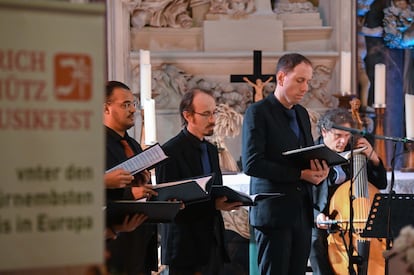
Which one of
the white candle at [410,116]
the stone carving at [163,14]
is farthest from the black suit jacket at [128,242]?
the stone carving at [163,14]

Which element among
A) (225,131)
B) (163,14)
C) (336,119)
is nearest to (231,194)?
(336,119)

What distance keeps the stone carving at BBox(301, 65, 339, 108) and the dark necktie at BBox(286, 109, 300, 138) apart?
7.89 ft

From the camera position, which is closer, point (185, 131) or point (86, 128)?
point (86, 128)

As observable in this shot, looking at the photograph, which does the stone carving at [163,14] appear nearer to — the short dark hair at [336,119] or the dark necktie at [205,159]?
the short dark hair at [336,119]

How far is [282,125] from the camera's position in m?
4.68

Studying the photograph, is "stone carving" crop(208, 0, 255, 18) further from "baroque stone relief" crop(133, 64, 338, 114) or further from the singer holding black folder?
the singer holding black folder

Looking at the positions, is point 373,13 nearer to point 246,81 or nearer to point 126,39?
point 246,81

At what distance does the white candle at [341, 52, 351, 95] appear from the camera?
661cm

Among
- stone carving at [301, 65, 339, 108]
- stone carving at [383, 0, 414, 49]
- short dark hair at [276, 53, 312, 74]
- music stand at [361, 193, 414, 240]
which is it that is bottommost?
music stand at [361, 193, 414, 240]

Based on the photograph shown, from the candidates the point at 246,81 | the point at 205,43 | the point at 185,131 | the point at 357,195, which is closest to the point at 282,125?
the point at 185,131

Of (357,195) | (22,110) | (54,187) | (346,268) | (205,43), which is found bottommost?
(346,268)

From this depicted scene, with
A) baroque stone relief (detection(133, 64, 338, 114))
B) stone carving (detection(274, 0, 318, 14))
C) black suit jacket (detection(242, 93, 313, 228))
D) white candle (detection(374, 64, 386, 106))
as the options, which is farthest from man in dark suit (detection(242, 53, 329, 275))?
stone carving (detection(274, 0, 318, 14))

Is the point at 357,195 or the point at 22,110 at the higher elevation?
the point at 22,110

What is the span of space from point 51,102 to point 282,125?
2.93 metres
